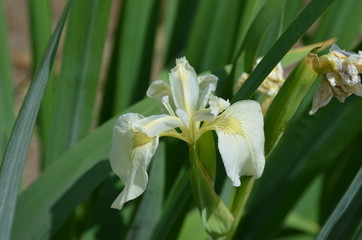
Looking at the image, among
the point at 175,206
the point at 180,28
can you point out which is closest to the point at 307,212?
the point at 180,28

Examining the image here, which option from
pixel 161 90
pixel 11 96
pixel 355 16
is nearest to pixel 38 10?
pixel 11 96

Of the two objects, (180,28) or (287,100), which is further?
(180,28)

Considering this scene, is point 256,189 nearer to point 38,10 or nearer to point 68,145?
point 68,145

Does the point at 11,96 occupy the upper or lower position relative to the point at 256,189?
upper

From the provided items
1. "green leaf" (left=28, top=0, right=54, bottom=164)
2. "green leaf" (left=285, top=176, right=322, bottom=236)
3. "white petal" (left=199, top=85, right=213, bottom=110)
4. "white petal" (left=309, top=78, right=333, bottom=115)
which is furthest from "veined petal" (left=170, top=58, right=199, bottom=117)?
"green leaf" (left=285, top=176, right=322, bottom=236)

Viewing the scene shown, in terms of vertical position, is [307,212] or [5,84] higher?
[5,84]

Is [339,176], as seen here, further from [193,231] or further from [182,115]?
[182,115]

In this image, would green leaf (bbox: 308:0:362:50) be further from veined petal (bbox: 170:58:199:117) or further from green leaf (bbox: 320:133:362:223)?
veined petal (bbox: 170:58:199:117)
